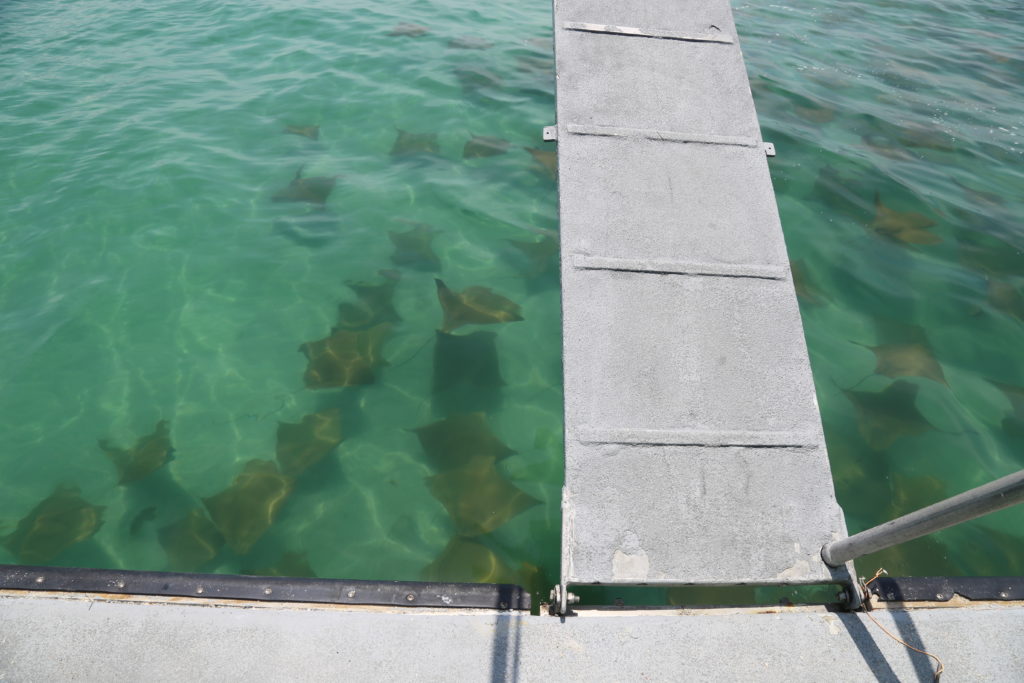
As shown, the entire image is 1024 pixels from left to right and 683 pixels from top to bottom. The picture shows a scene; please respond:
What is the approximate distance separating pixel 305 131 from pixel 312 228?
1929 millimetres

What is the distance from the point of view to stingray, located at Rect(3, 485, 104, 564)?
3.58m

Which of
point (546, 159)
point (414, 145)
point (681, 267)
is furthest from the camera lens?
point (414, 145)

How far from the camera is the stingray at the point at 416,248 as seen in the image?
5652mm

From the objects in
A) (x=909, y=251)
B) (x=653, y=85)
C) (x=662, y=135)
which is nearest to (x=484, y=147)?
(x=653, y=85)

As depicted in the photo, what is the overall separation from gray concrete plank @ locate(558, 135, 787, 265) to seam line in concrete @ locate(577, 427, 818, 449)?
927 mm

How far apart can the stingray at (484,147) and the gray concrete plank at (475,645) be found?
18.5 feet

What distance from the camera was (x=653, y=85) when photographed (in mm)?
4031

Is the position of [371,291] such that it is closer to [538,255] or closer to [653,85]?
[538,255]

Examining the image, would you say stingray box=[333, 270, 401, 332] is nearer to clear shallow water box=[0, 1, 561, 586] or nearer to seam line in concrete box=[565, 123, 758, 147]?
clear shallow water box=[0, 1, 561, 586]

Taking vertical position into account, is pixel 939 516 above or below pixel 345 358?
above

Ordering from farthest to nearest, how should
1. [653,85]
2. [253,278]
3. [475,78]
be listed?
[475,78]
[253,278]
[653,85]

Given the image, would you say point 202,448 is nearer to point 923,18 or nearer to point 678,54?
point 678,54

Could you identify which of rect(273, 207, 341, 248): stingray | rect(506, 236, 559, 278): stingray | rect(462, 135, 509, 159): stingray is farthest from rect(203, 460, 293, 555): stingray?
rect(462, 135, 509, 159): stingray

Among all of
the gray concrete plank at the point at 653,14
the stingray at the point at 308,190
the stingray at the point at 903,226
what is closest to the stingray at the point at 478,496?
the gray concrete plank at the point at 653,14
